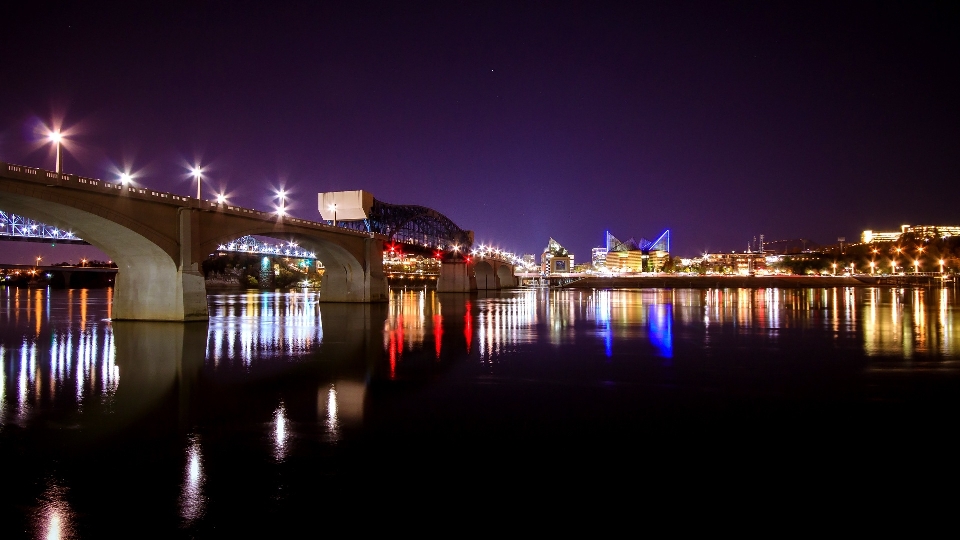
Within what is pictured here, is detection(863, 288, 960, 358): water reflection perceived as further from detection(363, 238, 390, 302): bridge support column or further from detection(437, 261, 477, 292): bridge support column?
detection(437, 261, 477, 292): bridge support column

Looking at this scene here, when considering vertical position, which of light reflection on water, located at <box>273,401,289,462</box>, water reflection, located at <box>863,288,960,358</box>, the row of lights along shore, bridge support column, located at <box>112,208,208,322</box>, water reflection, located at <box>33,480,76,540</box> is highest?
the row of lights along shore

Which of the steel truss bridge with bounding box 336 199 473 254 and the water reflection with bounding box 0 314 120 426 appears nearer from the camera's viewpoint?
the water reflection with bounding box 0 314 120 426

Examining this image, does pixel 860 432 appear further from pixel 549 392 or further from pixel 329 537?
pixel 329 537

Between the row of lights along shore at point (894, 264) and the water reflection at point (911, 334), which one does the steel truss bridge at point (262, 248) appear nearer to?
the water reflection at point (911, 334)

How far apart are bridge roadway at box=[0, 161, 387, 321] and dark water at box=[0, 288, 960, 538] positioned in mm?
10861

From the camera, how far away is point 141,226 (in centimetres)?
3466

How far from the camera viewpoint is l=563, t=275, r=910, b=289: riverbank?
135 meters

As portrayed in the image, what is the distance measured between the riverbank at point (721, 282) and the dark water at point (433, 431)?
397ft

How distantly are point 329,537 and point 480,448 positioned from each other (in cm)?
358

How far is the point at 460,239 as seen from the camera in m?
165

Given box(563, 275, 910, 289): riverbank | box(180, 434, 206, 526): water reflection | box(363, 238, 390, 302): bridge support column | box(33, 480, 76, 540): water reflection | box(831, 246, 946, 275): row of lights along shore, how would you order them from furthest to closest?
box(831, 246, 946, 275): row of lights along shore < box(563, 275, 910, 289): riverbank < box(363, 238, 390, 302): bridge support column < box(180, 434, 206, 526): water reflection < box(33, 480, 76, 540): water reflection

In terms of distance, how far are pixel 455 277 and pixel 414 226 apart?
4508 cm

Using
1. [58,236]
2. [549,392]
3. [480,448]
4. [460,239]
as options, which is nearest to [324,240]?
[58,236]

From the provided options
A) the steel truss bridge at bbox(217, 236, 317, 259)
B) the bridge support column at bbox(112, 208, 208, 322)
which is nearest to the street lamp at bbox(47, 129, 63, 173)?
the bridge support column at bbox(112, 208, 208, 322)
